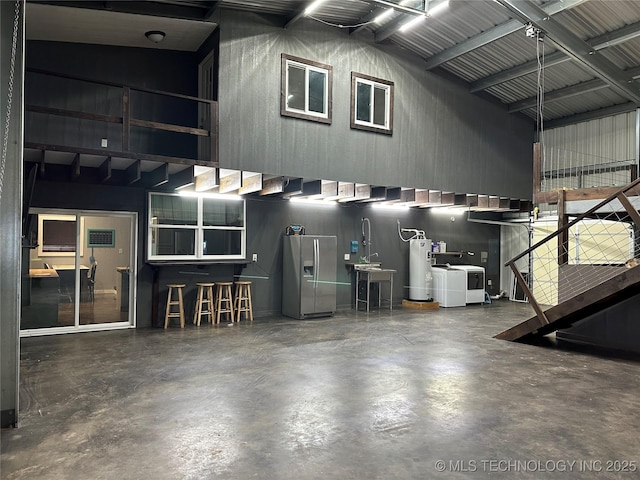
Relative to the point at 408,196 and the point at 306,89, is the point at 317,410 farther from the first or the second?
the point at 408,196

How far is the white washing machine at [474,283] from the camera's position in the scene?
10.9m

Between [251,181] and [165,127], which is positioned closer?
[165,127]

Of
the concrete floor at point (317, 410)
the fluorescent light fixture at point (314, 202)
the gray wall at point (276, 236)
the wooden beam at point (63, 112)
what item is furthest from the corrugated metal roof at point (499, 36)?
the concrete floor at point (317, 410)

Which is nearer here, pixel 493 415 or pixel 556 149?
pixel 493 415

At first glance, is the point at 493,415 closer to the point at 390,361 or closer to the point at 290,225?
the point at 390,361

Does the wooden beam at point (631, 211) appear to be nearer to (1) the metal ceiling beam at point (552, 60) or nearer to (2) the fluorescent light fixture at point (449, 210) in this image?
(1) the metal ceiling beam at point (552, 60)

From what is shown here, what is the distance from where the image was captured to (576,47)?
7.78m

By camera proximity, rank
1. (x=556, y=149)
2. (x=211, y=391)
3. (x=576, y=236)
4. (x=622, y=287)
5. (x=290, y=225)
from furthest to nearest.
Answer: (x=556, y=149), (x=576, y=236), (x=290, y=225), (x=622, y=287), (x=211, y=391)

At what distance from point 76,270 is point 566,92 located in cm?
1050

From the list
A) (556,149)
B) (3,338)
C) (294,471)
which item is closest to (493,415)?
(294,471)

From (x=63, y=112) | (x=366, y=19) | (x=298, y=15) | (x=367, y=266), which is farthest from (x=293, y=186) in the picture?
(x=63, y=112)

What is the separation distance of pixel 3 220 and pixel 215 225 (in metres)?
4.60

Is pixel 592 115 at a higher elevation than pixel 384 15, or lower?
lower

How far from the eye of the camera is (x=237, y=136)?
732cm
